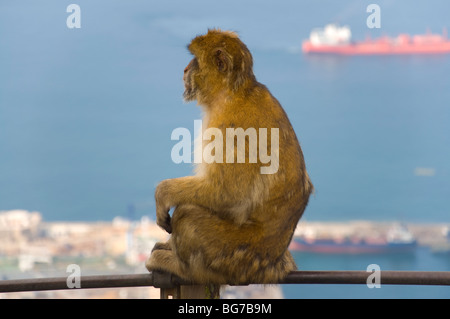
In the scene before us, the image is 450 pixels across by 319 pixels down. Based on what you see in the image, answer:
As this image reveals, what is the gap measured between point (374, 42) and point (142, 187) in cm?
1442

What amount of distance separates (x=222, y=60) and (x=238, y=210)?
0.61m

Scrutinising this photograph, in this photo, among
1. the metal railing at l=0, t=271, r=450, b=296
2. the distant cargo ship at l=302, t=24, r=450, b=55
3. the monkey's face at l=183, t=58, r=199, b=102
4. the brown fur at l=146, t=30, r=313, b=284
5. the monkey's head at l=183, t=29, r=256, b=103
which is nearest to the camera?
the metal railing at l=0, t=271, r=450, b=296

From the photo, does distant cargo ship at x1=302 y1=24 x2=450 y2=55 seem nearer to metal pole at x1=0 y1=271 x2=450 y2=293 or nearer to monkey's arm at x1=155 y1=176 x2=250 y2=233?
monkey's arm at x1=155 y1=176 x2=250 y2=233

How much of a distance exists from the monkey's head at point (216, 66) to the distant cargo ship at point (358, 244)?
2055 centimetres

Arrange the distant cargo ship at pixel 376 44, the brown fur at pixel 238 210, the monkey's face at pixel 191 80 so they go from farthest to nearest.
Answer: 1. the distant cargo ship at pixel 376 44
2. the monkey's face at pixel 191 80
3. the brown fur at pixel 238 210

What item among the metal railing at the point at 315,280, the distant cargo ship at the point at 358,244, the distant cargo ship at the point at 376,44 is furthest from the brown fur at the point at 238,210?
the distant cargo ship at the point at 376,44

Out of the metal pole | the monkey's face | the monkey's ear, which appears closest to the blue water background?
the monkey's face

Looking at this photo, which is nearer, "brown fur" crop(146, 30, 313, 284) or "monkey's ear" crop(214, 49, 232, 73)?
"brown fur" crop(146, 30, 313, 284)

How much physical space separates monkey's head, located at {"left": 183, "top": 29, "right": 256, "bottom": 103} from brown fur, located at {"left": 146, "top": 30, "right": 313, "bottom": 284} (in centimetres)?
8

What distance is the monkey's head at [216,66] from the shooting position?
248cm

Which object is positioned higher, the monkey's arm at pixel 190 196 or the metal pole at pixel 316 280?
the monkey's arm at pixel 190 196

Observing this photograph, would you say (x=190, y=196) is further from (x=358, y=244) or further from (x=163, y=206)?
(x=358, y=244)

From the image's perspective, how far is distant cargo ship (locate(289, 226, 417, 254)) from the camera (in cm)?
2398

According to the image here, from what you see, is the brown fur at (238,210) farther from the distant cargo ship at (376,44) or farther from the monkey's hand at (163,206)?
the distant cargo ship at (376,44)
